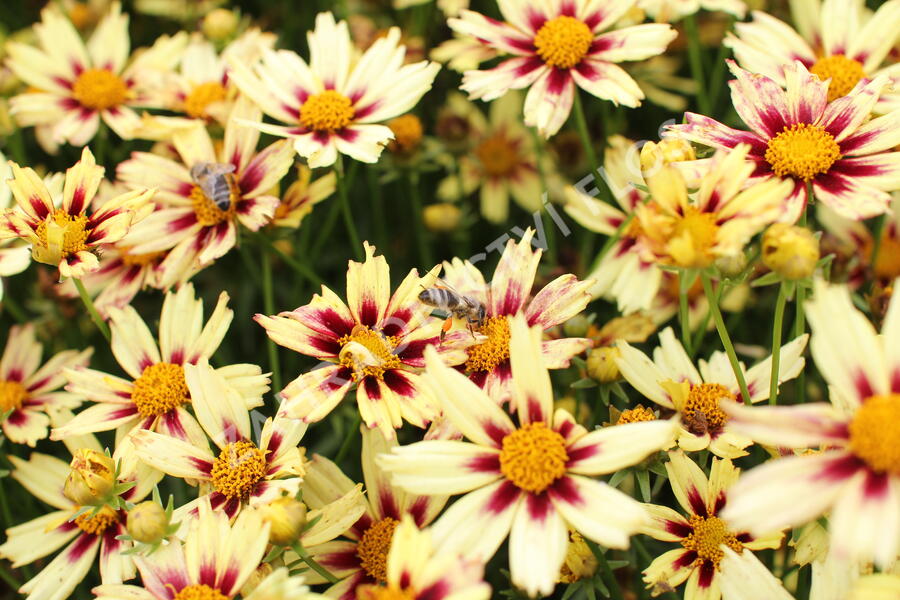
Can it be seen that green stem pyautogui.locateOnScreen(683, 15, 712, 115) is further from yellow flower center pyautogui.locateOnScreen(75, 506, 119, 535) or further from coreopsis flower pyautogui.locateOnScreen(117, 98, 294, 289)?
yellow flower center pyautogui.locateOnScreen(75, 506, 119, 535)

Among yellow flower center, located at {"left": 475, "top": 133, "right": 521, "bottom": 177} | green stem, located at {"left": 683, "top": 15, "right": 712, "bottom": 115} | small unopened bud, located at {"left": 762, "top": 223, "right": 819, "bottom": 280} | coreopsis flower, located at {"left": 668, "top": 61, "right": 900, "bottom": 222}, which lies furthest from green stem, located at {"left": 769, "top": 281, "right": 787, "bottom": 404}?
yellow flower center, located at {"left": 475, "top": 133, "right": 521, "bottom": 177}

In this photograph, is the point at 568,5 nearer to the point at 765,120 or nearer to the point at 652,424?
the point at 765,120

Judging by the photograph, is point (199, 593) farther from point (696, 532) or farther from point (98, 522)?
point (696, 532)

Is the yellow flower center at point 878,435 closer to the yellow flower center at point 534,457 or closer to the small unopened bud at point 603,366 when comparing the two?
the yellow flower center at point 534,457

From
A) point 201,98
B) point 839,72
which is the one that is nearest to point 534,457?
point 839,72

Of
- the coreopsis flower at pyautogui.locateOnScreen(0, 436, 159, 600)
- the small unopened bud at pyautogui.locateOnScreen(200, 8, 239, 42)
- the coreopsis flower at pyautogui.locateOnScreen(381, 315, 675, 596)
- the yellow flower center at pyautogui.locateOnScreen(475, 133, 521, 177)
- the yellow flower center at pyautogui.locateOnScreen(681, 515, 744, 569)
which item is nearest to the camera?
the coreopsis flower at pyautogui.locateOnScreen(381, 315, 675, 596)

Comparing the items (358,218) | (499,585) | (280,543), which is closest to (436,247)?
(358,218)
